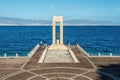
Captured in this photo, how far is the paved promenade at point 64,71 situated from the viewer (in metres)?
43.1

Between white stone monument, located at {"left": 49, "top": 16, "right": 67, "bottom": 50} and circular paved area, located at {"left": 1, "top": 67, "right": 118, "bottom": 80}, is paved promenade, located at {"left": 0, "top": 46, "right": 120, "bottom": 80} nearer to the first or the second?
circular paved area, located at {"left": 1, "top": 67, "right": 118, "bottom": 80}

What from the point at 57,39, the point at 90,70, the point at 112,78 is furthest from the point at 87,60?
the point at 57,39

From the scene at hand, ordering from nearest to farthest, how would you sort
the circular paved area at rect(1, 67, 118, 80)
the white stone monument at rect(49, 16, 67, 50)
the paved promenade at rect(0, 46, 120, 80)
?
the circular paved area at rect(1, 67, 118, 80) → the paved promenade at rect(0, 46, 120, 80) → the white stone monument at rect(49, 16, 67, 50)

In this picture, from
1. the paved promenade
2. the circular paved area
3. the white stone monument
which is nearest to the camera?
the circular paved area

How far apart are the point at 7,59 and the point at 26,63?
8018 millimetres

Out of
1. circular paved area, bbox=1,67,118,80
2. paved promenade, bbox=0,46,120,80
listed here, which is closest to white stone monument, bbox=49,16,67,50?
paved promenade, bbox=0,46,120,80

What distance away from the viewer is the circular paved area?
42.6 meters

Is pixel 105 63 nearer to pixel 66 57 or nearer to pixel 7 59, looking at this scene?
pixel 66 57

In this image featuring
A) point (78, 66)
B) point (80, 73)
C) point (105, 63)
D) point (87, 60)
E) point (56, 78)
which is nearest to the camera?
point (56, 78)

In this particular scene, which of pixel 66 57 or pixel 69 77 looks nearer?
pixel 69 77

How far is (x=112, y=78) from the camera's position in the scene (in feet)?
140

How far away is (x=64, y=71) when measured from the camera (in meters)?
47.3

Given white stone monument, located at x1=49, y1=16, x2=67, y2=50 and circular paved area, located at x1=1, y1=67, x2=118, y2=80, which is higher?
white stone monument, located at x1=49, y1=16, x2=67, y2=50

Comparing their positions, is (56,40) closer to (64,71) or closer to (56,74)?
(64,71)
